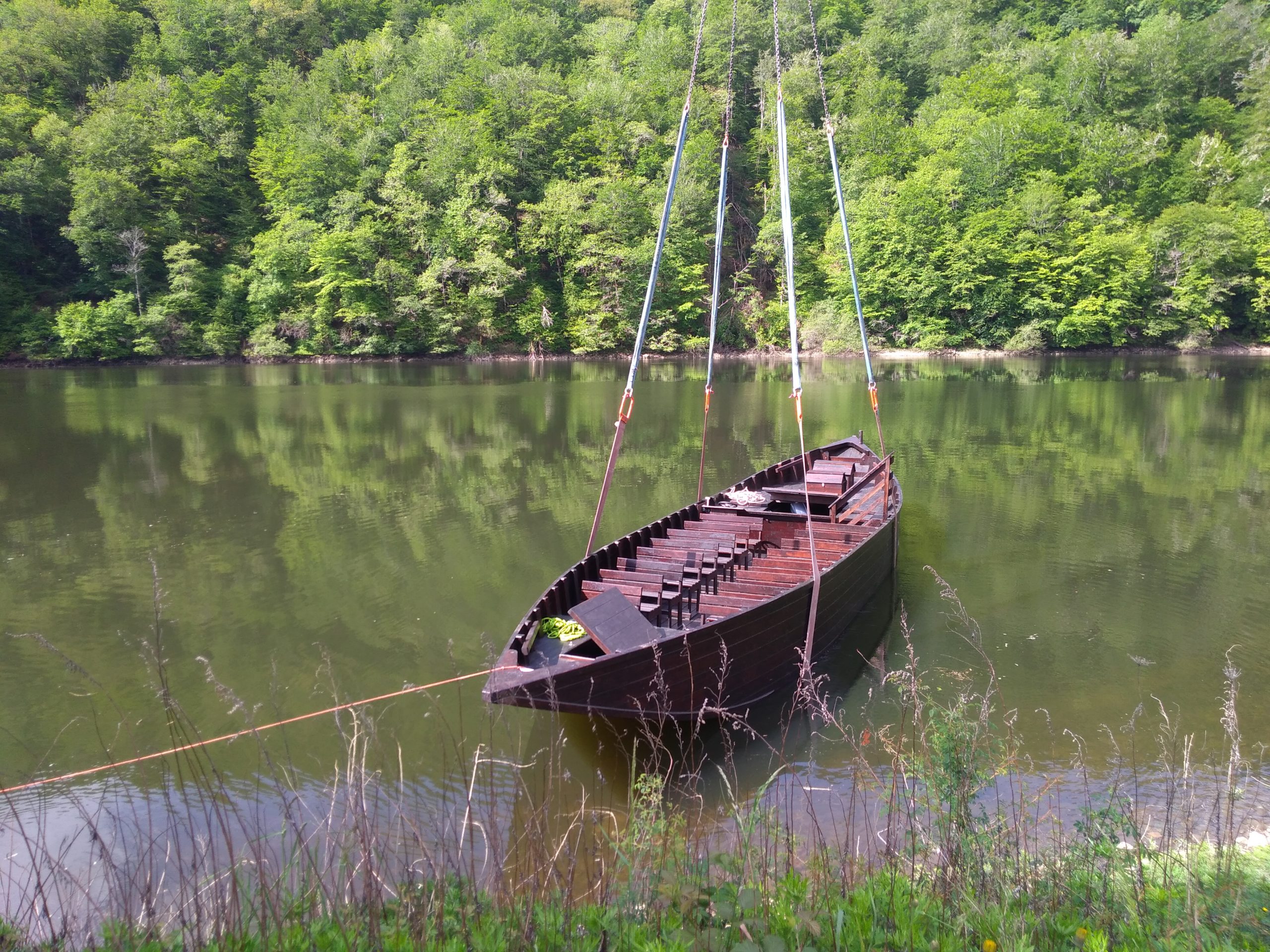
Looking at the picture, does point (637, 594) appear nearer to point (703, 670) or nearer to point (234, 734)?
point (703, 670)

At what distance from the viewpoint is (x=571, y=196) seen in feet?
152

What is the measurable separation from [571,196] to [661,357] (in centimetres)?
1084

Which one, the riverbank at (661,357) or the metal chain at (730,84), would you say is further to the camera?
the riverbank at (661,357)

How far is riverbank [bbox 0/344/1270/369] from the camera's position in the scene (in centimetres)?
4019

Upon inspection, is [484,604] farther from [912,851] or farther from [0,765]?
[912,851]

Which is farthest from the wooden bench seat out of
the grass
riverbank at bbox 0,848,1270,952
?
riverbank at bbox 0,848,1270,952

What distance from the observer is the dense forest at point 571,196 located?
140 feet

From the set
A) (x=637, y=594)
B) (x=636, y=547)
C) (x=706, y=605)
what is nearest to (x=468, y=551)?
(x=636, y=547)

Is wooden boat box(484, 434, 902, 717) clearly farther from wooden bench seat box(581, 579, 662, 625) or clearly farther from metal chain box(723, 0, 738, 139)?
metal chain box(723, 0, 738, 139)

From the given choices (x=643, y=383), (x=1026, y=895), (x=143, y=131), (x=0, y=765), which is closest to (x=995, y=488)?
(x=1026, y=895)

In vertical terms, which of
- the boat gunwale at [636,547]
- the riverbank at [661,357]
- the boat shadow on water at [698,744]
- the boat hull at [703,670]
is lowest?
the boat shadow on water at [698,744]

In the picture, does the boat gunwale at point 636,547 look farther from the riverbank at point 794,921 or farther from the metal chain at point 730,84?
→ the metal chain at point 730,84

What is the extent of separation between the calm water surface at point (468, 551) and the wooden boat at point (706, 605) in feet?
1.90

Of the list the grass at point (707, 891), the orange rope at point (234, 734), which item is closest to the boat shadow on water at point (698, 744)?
the orange rope at point (234, 734)
